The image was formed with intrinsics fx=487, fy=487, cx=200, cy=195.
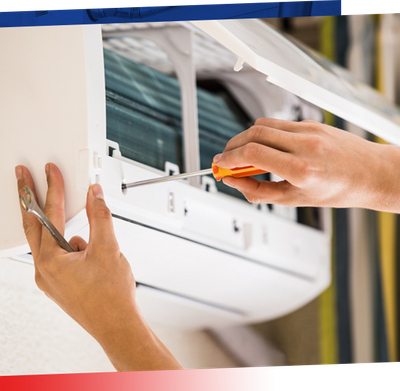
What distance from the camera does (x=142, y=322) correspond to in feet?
2.06

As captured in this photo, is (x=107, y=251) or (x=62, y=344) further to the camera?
(x=62, y=344)

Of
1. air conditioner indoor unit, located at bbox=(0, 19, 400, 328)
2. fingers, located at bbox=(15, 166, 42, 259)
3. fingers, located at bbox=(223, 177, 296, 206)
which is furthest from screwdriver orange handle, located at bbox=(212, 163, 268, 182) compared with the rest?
fingers, located at bbox=(15, 166, 42, 259)

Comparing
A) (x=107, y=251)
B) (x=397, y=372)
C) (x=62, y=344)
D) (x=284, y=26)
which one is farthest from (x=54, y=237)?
(x=284, y=26)

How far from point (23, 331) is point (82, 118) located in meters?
0.41

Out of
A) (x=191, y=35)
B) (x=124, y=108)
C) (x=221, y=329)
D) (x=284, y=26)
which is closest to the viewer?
(x=124, y=108)

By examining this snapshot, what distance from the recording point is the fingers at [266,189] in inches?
26.2

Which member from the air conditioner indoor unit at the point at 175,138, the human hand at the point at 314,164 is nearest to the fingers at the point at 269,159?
the human hand at the point at 314,164

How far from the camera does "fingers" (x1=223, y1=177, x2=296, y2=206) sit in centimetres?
67

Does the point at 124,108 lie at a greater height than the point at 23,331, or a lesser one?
greater

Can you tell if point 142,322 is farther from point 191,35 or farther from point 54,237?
point 191,35

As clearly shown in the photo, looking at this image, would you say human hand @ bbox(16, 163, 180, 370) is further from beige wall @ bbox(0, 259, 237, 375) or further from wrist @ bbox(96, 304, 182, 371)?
beige wall @ bbox(0, 259, 237, 375)

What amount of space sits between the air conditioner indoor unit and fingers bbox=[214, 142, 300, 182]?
124 mm

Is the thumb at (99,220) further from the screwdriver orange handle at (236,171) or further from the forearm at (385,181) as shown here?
the forearm at (385,181)

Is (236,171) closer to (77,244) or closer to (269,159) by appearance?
(269,159)
